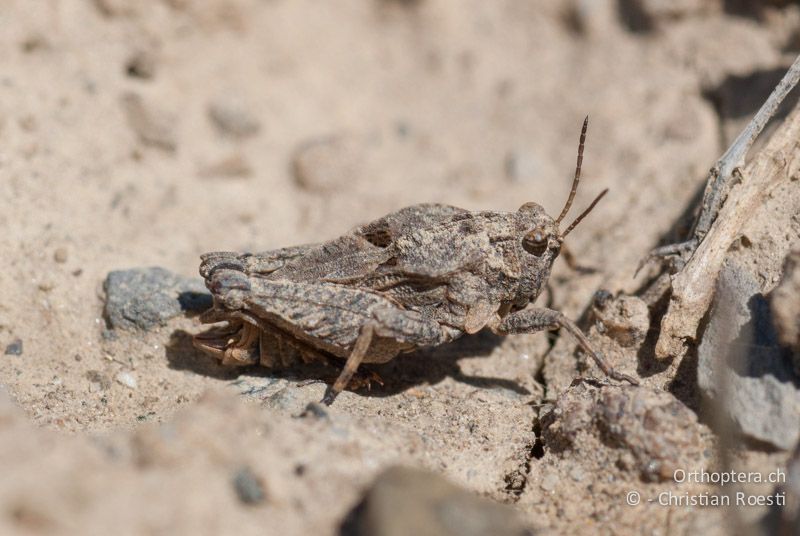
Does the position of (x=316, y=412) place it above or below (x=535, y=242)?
below

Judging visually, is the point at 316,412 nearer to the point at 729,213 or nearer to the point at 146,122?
the point at 729,213

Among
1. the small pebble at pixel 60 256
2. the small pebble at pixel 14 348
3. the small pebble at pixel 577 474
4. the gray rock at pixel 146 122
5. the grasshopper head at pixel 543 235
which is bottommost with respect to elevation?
the small pebble at pixel 14 348

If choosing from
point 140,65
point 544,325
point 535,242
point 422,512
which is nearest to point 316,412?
point 422,512

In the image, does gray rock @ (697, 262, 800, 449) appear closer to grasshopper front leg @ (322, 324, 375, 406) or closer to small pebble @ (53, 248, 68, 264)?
grasshopper front leg @ (322, 324, 375, 406)

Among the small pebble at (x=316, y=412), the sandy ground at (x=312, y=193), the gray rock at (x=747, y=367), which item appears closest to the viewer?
the sandy ground at (x=312, y=193)

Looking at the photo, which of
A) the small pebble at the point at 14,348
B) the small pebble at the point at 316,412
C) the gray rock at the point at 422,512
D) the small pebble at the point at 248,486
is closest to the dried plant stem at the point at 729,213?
the gray rock at the point at 422,512

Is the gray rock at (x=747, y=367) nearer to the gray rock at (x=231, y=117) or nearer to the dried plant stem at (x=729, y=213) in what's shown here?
the dried plant stem at (x=729, y=213)

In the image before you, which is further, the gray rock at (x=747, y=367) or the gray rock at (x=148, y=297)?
the gray rock at (x=148, y=297)

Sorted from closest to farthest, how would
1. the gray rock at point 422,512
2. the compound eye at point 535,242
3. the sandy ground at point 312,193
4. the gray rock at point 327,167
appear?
the gray rock at point 422,512, the sandy ground at point 312,193, the compound eye at point 535,242, the gray rock at point 327,167
